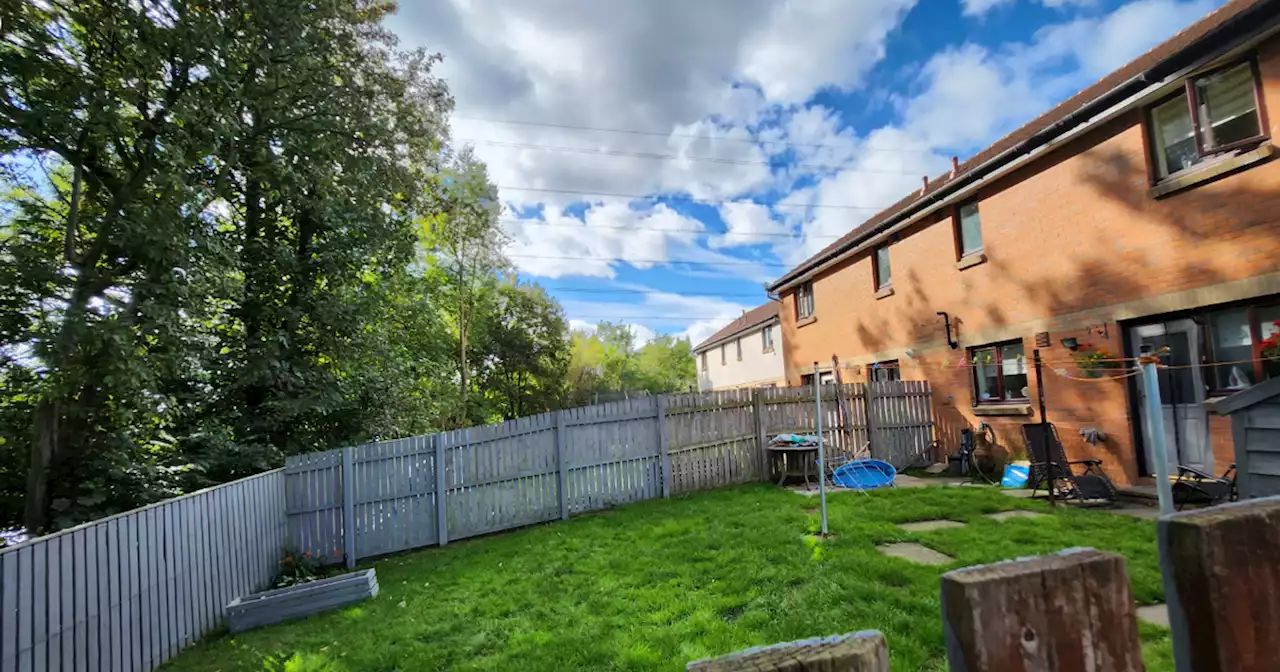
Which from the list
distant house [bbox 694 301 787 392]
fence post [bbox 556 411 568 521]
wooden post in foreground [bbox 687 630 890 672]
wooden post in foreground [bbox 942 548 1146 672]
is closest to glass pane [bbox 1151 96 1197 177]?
wooden post in foreground [bbox 942 548 1146 672]

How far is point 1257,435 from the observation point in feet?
16.8

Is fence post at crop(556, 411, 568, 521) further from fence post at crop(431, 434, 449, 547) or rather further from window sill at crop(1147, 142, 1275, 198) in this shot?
window sill at crop(1147, 142, 1275, 198)

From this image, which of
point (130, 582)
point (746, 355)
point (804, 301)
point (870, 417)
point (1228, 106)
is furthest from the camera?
point (746, 355)

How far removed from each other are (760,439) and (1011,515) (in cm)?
474

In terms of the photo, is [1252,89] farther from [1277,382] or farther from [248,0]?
[248,0]

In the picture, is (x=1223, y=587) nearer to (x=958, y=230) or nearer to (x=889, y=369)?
(x=958, y=230)

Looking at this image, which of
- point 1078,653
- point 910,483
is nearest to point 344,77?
point 1078,653

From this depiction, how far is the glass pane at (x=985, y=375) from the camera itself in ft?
34.6

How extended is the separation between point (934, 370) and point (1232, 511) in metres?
12.5

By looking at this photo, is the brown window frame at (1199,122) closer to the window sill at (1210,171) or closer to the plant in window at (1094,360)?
the window sill at (1210,171)

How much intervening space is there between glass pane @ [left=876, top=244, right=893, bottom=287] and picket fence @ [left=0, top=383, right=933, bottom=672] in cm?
324

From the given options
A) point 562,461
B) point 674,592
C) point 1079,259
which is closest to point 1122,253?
point 1079,259

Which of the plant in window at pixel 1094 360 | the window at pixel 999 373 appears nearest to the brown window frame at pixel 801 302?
the window at pixel 999 373

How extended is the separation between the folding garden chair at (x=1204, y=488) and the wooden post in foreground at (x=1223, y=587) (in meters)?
7.85
